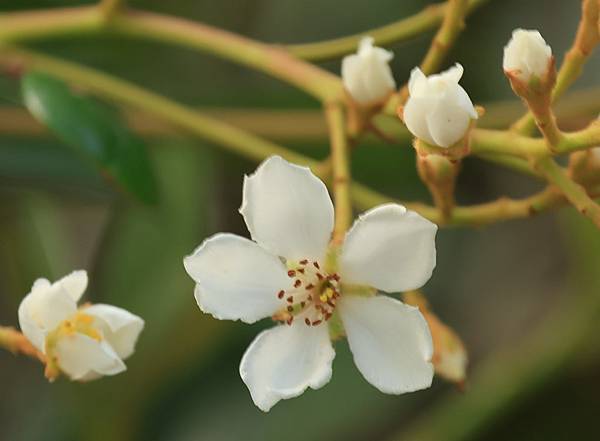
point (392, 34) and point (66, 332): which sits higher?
point (392, 34)

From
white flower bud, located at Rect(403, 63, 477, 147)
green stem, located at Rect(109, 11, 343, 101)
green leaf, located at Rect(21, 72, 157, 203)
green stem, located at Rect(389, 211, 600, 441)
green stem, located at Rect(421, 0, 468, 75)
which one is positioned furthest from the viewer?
green stem, located at Rect(389, 211, 600, 441)

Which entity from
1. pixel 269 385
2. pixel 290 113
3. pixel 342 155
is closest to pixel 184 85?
pixel 290 113

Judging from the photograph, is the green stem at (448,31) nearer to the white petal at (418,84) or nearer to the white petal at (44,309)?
the white petal at (418,84)

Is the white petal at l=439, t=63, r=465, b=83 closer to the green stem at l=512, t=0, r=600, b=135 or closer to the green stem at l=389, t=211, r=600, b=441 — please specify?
the green stem at l=512, t=0, r=600, b=135

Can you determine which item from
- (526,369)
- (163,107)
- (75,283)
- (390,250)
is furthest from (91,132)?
(526,369)

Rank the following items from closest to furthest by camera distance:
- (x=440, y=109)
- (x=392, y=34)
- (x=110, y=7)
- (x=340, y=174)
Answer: (x=440, y=109) → (x=340, y=174) → (x=392, y=34) → (x=110, y=7)

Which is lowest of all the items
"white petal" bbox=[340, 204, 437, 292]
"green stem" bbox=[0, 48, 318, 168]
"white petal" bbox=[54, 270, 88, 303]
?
"white petal" bbox=[54, 270, 88, 303]

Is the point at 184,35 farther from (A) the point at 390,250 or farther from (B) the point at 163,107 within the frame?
(A) the point at 390,250

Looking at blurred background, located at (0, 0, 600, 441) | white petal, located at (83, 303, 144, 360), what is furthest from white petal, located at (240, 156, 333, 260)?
blurred background, located at (0, 0, 600, 441)
